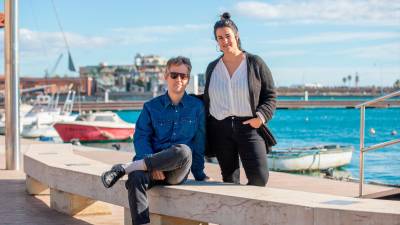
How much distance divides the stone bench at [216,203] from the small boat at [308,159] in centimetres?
1702

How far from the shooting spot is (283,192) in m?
5.88

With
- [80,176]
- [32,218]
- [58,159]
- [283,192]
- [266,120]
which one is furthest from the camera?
[58,159]

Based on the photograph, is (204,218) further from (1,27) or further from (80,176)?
(1,27)

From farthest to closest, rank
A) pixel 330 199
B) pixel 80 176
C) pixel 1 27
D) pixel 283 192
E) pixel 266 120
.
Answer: pixel 1 27 < pixel 80 176 < pixel 266 120 < pixel 283 192 < pixel 330 199

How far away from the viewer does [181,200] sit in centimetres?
626

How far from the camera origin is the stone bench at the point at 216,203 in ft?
16.6

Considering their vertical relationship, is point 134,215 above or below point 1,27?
below

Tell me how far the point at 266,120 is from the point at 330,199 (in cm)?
115

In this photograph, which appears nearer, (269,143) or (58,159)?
(269,143)

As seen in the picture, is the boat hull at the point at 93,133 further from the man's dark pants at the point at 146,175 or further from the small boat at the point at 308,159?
the man's dark pants at the point at 146,175

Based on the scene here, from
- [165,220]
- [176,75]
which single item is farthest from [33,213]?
[176,75]

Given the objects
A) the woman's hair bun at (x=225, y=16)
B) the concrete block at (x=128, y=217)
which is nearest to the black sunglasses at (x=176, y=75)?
the woman's hair bun at (x=225, y=16)

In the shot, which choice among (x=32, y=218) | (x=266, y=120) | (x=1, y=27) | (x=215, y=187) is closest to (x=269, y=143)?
(x=266, y=120)

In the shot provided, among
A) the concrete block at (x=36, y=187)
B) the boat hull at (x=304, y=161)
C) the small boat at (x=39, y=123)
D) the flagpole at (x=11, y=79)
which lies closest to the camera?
the concrete block at (x=36, y=187)
